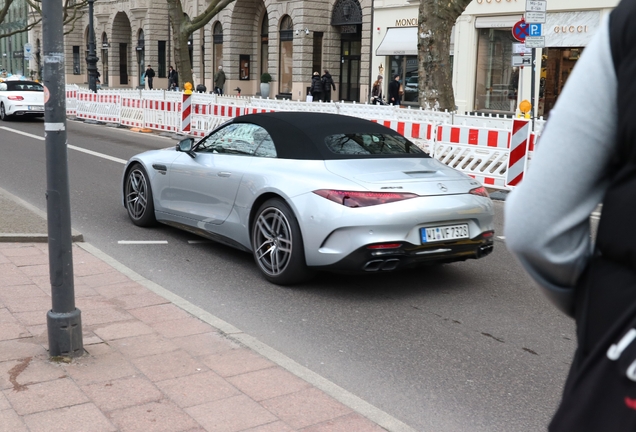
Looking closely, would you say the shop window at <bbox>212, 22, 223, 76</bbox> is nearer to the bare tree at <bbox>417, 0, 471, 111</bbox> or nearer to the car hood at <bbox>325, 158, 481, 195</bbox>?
the bare tree at <bbox>417, 0, 471, 111</bbox>

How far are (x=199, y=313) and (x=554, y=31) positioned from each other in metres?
24.3

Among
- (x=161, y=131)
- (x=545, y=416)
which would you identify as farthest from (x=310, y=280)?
A: (x=161, y=131)

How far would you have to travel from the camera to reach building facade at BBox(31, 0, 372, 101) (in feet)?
128

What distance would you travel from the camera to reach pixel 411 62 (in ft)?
109

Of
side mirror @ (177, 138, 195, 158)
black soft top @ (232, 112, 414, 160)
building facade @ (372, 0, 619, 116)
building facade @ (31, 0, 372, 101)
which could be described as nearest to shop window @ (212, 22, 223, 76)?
building facade @ (31, 0, 372, 101)

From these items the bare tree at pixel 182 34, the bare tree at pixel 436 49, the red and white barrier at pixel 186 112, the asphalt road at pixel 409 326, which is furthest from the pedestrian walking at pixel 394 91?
the asphalt road at pixel 409 326

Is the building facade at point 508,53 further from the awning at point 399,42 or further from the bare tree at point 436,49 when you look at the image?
the bare tree at point 436,49

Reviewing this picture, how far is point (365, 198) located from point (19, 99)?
73.0 ft

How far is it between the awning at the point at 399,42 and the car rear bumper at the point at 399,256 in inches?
1071

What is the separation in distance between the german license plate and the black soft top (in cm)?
91

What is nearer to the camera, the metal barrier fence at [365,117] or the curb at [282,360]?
the curb at [282,360]

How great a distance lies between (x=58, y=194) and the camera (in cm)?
424

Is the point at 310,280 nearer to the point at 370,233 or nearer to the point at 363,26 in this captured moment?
the point at 370,233

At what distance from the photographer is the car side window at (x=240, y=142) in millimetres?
6891
